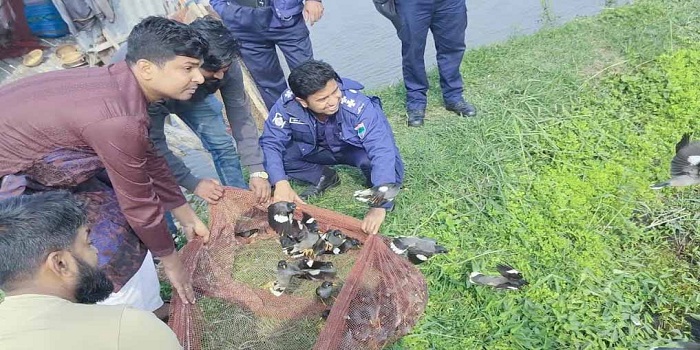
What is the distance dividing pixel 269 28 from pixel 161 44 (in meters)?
2.02

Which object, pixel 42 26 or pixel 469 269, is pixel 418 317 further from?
pixel 42 26

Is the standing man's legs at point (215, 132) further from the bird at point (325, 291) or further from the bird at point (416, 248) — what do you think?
the bird at point (416, 248)

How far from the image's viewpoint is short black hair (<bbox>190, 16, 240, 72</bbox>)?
118 inches

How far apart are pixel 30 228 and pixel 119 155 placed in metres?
0.70

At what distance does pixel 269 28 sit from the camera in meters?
4.34

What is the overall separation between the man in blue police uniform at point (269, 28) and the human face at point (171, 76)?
1.87 metres

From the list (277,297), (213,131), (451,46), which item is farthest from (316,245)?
(451,46)

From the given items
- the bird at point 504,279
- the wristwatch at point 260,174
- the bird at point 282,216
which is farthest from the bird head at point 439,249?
the wristwatch at point 260,174

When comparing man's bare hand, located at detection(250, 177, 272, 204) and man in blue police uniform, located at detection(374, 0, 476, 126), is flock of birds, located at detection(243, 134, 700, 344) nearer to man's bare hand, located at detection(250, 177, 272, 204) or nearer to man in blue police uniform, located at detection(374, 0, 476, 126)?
man's bare hand, located at detection(250, 177, 272, 204)

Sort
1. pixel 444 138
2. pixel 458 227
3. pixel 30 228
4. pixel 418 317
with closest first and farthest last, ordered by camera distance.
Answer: pixel 30 228, pixel 418 317, pixel 458 227, pixel 444 138

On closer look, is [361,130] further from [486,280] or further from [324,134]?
[486,280]

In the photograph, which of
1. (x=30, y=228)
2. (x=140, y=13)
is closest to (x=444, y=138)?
(x=30, y=228)

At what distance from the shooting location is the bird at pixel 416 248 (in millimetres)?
3049

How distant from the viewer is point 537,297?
2.90m
